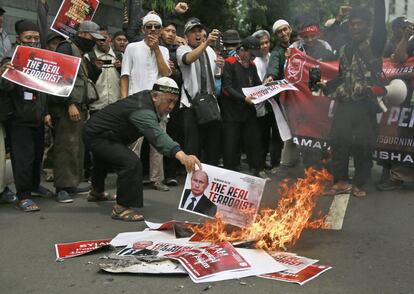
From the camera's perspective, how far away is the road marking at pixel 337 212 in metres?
4.64

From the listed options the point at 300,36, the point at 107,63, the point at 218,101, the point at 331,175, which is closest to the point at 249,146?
the point at 218,101

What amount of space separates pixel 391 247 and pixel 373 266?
505 millimetres

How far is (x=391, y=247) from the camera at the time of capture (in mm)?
4008

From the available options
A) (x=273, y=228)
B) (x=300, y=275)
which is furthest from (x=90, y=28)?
(x=300, y=275)

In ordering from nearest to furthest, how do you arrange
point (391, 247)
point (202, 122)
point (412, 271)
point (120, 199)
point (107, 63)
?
point (412, 271)
point (391, 247)
point (120, 199)
point (202, 122)
point (107, 63)

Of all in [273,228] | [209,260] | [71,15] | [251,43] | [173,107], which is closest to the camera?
[209,260]

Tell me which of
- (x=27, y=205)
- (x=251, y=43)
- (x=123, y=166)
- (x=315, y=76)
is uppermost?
(x=251, y=43)

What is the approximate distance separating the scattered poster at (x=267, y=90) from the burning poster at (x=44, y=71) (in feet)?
Result: 7.09

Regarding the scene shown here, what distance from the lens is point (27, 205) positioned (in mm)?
5184

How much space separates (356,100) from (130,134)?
8.24ft

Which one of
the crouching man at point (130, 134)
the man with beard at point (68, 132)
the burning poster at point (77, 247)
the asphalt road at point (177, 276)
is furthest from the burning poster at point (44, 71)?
the burning poster at point (77, 247)

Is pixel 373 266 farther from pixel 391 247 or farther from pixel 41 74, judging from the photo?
pixel 41 74

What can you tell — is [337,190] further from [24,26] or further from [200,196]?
[24,26]

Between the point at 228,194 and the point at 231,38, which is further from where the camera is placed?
the point at 231,38
